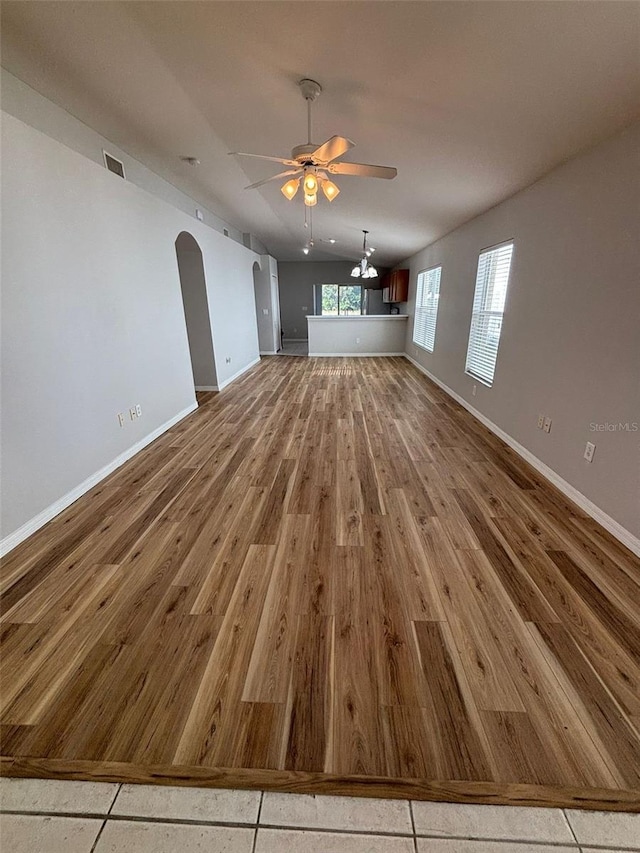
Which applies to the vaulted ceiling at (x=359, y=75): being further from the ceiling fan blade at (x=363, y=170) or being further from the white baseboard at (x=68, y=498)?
the white baseboard at (x=68, y=498)

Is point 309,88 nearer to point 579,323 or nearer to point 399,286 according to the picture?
point 579,323

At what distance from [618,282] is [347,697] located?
2671 millimetres

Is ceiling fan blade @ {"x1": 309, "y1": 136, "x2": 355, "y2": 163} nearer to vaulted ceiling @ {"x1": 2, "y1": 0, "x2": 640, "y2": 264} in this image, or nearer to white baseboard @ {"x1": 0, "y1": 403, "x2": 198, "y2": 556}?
vaulted ceiling @ {"x1": 2, "y1": 0, "x2": 640, "y2": 264}

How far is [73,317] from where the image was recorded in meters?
2.46

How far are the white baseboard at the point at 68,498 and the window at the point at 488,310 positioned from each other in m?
3.83

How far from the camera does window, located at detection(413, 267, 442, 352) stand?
624 centimetres

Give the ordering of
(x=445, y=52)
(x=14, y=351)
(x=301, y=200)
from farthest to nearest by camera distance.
Answer: (x=301, y=200) < (x=14, y=351) < (x=445, y=52)

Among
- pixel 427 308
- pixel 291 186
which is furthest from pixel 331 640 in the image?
pixel 427 308

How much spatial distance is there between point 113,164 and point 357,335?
20.1ft

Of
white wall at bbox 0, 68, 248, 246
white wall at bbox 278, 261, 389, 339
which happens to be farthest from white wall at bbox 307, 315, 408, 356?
white wall at bbox 0, 68, 248, 246

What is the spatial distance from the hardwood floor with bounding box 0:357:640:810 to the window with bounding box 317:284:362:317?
10520 millimetres

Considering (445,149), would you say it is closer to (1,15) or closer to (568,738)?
(1,15)

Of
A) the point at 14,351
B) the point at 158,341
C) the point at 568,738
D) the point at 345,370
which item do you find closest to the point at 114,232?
the point at 158,341

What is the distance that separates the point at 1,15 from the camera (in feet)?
5.65
